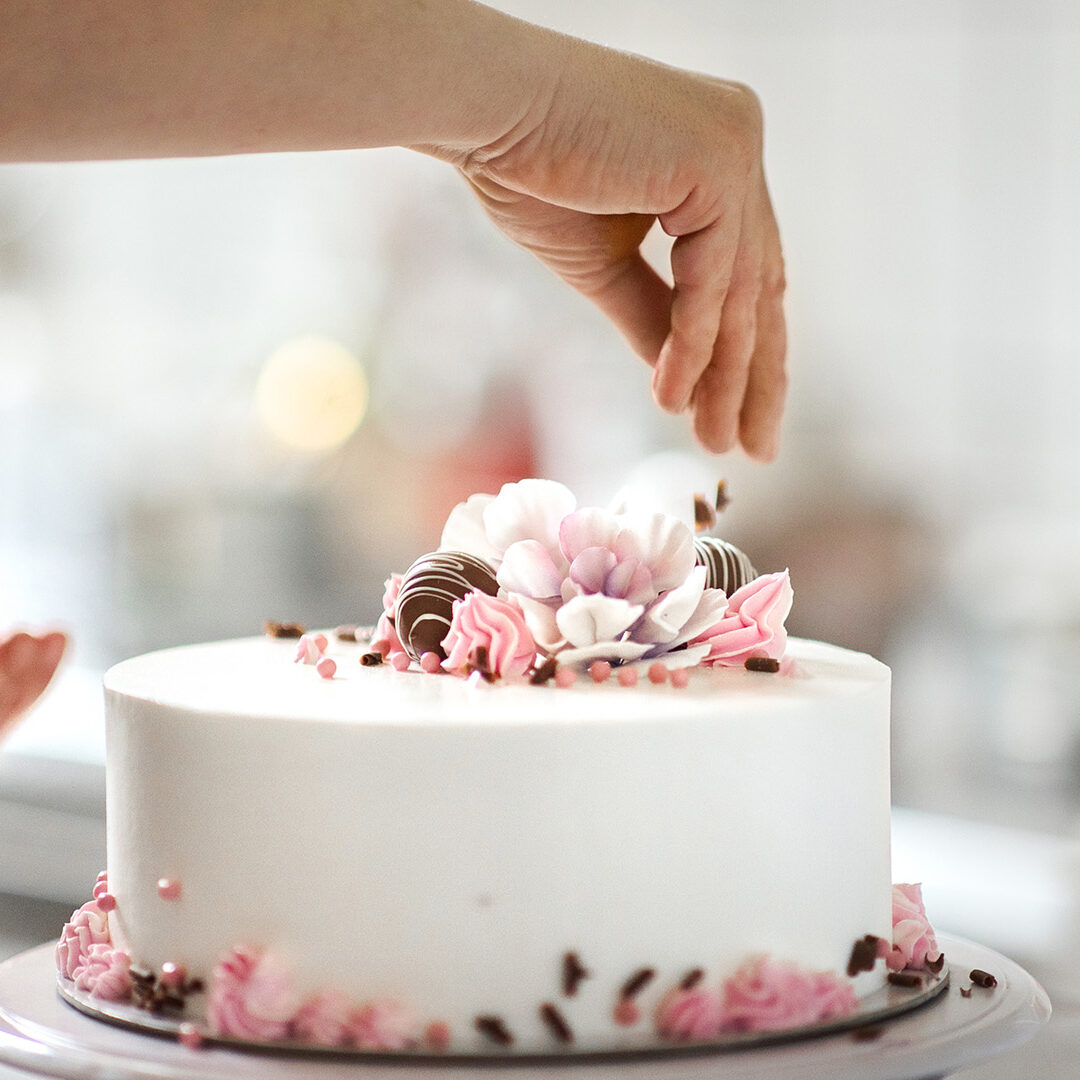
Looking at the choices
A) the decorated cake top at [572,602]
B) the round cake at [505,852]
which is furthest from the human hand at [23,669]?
the decorated cake top at [572,602]

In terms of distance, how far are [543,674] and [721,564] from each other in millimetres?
252

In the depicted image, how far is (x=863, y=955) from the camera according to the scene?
35.2 inches

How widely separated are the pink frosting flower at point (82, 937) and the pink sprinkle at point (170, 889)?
100mm

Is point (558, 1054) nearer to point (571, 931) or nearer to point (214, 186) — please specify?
point (571, 931)

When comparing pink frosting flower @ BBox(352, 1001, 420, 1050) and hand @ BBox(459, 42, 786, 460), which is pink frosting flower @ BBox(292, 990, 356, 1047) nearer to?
pink frosting flower @ BBox(352, 1001, 420, 1050)

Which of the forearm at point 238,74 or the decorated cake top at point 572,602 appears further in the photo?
the decorated cake top at point 572,602

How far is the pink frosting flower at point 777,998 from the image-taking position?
0.82m

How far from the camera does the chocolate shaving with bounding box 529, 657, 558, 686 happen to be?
91 cm

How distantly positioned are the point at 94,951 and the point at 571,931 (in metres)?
0.33

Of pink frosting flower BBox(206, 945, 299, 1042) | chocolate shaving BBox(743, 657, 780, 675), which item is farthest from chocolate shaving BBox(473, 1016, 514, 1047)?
chocolate shaving BBox(743, 657, 780, 675)

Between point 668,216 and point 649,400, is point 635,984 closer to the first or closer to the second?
point 668,216

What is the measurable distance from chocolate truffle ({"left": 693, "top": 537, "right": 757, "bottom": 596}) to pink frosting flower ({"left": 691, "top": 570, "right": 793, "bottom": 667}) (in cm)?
8

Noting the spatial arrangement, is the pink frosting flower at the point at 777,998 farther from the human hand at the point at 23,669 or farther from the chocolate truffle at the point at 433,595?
the human hand at the point at 23,669

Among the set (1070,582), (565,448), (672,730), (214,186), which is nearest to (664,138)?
(672,730)
